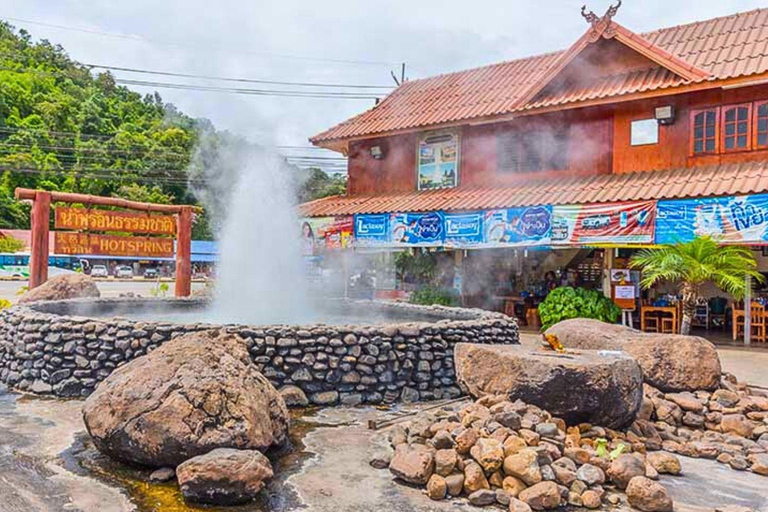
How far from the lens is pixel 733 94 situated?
13211 mm

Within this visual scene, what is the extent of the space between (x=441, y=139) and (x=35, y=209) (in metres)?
10.5

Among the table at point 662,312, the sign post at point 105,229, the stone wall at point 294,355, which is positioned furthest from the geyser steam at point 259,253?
the table at point 662,312

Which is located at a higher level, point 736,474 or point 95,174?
point 95,174

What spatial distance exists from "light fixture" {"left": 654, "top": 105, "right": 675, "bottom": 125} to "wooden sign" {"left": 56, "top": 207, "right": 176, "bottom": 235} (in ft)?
38.7

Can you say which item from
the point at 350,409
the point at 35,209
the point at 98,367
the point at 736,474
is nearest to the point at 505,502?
the point at 736,474

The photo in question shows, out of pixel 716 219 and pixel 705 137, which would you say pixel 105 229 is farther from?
pixel 705 137

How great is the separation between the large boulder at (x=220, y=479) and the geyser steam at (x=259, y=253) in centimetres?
778

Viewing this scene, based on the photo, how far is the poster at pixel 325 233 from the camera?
1700 cm

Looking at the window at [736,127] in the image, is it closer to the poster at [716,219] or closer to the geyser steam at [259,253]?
the poster at [716,219]

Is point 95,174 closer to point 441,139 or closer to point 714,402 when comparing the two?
point 441,139

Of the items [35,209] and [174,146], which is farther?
[174,146]

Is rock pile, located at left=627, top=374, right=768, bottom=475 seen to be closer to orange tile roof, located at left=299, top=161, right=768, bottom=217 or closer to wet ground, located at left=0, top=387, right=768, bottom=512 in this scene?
wet ground, located at left=0, top=387, right=768, bottom=512

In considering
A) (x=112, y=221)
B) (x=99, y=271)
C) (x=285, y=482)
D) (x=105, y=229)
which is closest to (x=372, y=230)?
(x=112, y=221)

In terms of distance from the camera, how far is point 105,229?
13.8m
